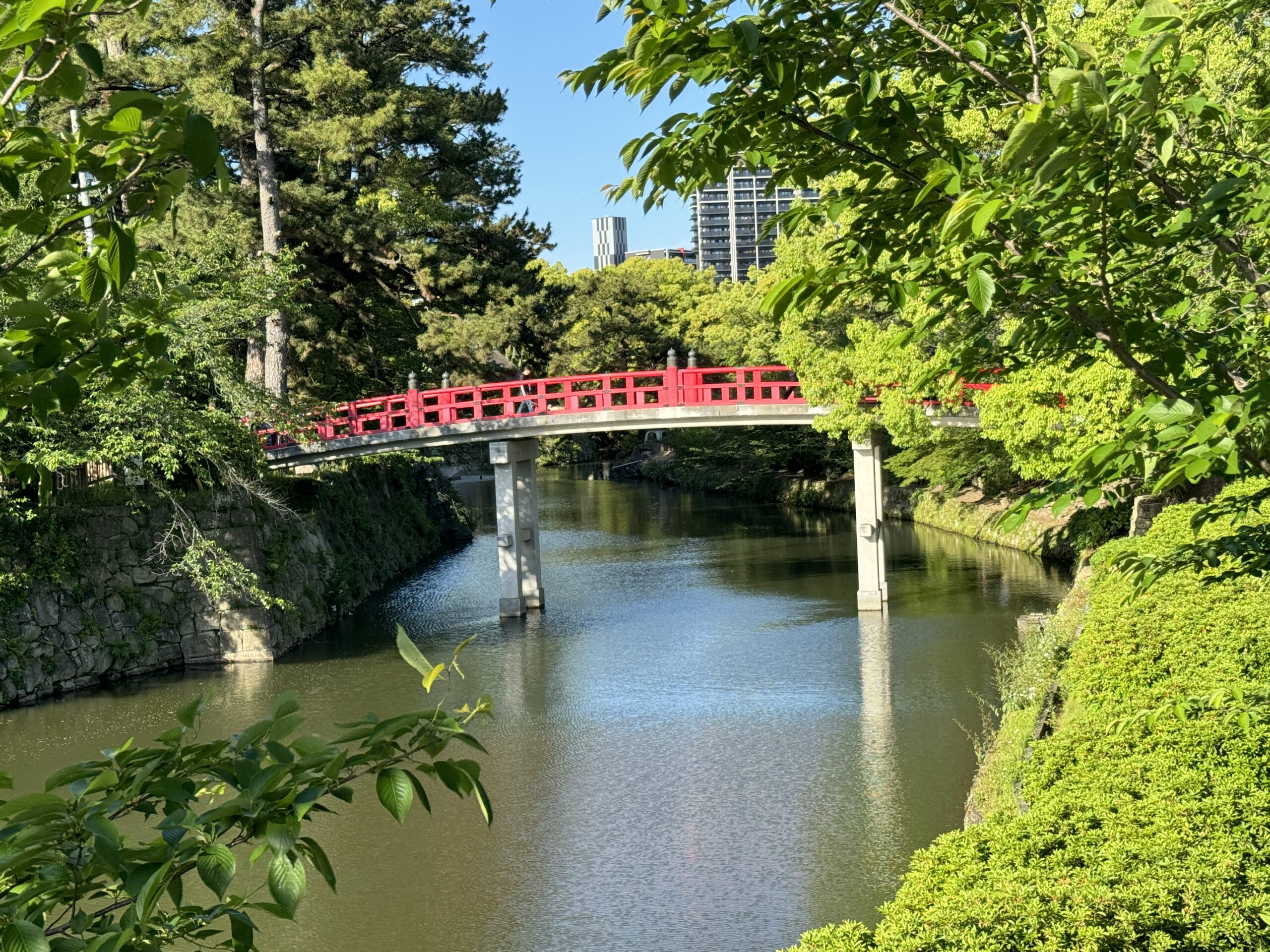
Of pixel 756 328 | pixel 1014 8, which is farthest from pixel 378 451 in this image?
pixel 1014 8

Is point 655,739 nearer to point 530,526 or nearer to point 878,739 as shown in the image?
point 878,739

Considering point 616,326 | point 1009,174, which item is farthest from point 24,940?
point 616,326

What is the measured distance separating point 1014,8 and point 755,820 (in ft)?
26.8

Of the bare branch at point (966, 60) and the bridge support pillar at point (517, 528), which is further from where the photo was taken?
the bridge support pillar at point (517, 528)

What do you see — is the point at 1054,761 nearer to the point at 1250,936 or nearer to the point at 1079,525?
the point at 1250,936

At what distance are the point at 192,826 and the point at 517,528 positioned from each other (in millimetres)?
18732

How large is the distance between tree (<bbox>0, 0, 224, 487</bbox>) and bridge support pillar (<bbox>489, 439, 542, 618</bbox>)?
17667mm

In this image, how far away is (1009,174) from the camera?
8.60 ft

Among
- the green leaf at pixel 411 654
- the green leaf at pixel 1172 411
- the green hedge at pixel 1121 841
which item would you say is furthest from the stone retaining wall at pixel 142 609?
the green leaf at pixel 1172 411

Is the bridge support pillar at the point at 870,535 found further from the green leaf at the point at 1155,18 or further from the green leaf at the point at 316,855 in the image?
the green leaf at the point at 316,855

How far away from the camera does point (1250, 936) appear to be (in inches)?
181

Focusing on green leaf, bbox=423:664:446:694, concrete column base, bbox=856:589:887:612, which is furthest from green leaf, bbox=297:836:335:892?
concrete column base, bbox=856:589:887:612

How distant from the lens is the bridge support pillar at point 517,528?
67.9 feet

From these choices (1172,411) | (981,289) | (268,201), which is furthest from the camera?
(268,201)
